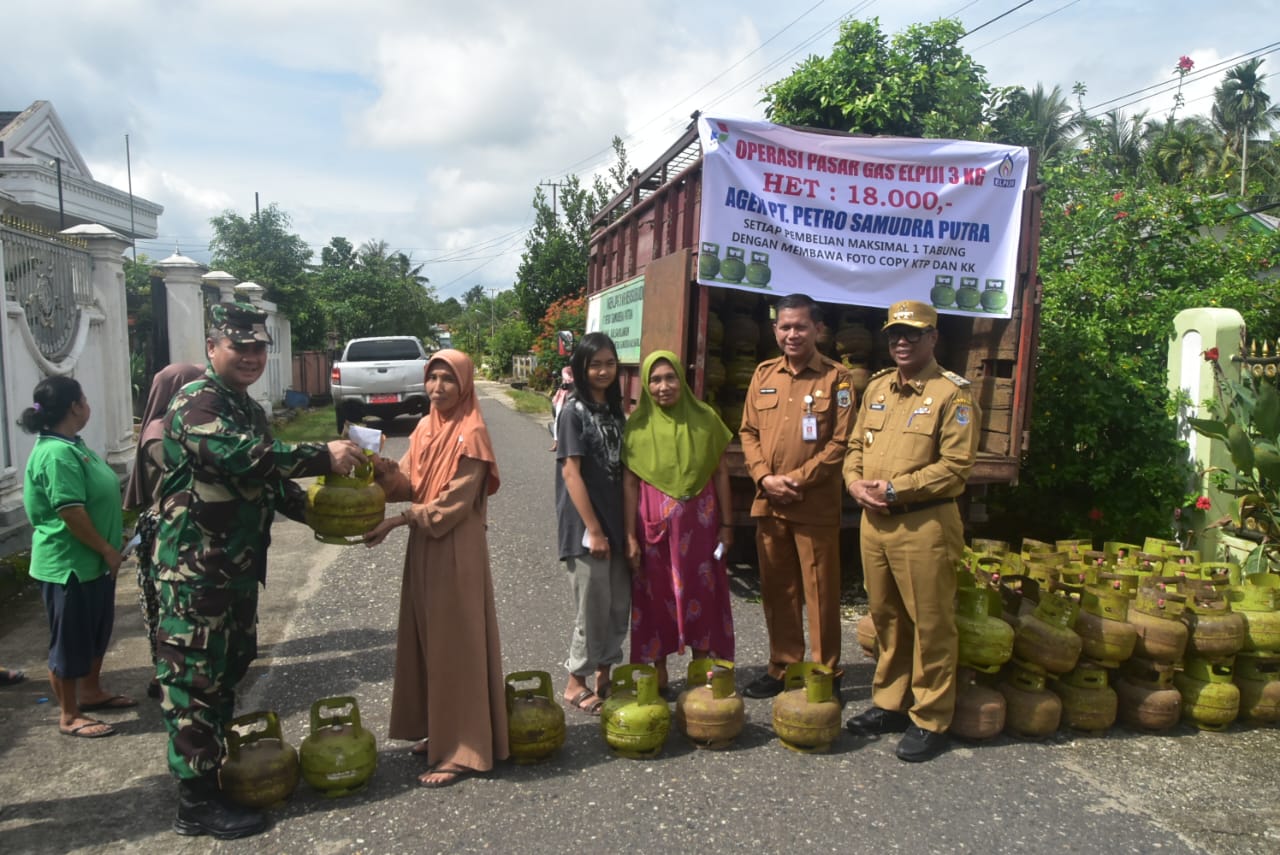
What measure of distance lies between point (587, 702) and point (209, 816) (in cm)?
159

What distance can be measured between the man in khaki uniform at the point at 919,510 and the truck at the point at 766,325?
5.29 ft

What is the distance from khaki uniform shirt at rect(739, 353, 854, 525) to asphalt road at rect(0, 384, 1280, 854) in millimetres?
952

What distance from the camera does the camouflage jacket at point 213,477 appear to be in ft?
9.48

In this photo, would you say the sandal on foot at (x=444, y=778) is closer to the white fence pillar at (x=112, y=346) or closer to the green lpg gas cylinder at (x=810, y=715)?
the green lpg gas cylinder at (x=810, y=715)

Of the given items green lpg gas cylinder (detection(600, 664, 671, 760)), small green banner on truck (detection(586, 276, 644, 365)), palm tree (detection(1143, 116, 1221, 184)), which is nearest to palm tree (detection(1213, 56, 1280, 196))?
palm tree (detection(1143, 116, 1221, 184))

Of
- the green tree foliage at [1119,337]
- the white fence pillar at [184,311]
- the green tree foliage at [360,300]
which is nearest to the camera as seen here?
the green tree foliage at [1119,337]

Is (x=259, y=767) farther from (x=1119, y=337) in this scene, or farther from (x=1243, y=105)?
(x=1243, y=105)

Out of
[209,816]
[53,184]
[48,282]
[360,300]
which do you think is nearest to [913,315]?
[209,816]

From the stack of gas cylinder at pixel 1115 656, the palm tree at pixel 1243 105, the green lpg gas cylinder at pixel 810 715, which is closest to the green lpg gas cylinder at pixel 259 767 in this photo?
the green lpg gas cylinder at pixel 810 715

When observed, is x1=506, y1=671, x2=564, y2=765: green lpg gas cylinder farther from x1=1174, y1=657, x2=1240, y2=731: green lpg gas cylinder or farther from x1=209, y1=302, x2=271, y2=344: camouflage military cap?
x1=1174, y1=657, x2=1240, y2=731: green lpg gas cylinder

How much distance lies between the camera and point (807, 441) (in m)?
3.97

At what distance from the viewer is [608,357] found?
12.4 ft

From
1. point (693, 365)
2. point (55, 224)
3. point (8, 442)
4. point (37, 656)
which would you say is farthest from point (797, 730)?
point (55, 224)

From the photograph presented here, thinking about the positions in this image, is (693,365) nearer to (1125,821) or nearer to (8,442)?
(1125,821)
